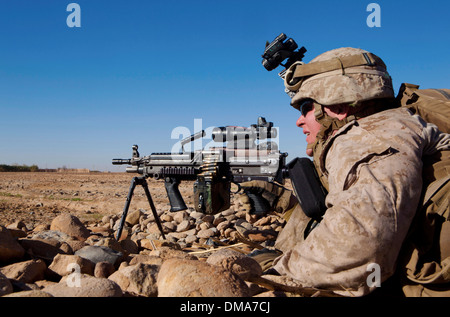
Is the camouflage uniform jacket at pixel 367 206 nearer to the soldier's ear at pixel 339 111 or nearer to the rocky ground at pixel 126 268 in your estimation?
the rocky ground at pixel 126 268

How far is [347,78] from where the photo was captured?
101 inches

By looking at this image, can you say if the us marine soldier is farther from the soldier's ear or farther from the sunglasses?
the sunglasses

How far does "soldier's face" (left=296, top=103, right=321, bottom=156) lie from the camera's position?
292 centimetres

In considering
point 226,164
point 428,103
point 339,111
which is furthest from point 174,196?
point 428,103

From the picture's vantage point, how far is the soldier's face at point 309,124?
9.59 ft

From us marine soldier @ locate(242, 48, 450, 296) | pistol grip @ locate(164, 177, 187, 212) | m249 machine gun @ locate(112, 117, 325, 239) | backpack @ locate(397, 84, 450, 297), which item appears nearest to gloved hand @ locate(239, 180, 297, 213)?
m249 machine gun @ locate(112, 117, 325, 239)

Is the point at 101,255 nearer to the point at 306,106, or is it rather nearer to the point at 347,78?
the point at 306,106

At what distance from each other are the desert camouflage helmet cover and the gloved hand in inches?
123

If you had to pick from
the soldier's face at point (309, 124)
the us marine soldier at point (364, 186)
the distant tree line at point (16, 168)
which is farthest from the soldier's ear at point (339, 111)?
the distant tree line at point (16, 168)

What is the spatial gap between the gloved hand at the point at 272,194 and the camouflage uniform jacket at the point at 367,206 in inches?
137

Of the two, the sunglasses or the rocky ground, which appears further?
the sunglasses

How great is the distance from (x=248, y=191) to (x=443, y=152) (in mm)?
4056

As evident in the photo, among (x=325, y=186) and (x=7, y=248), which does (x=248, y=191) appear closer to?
(x=325, y=186)
